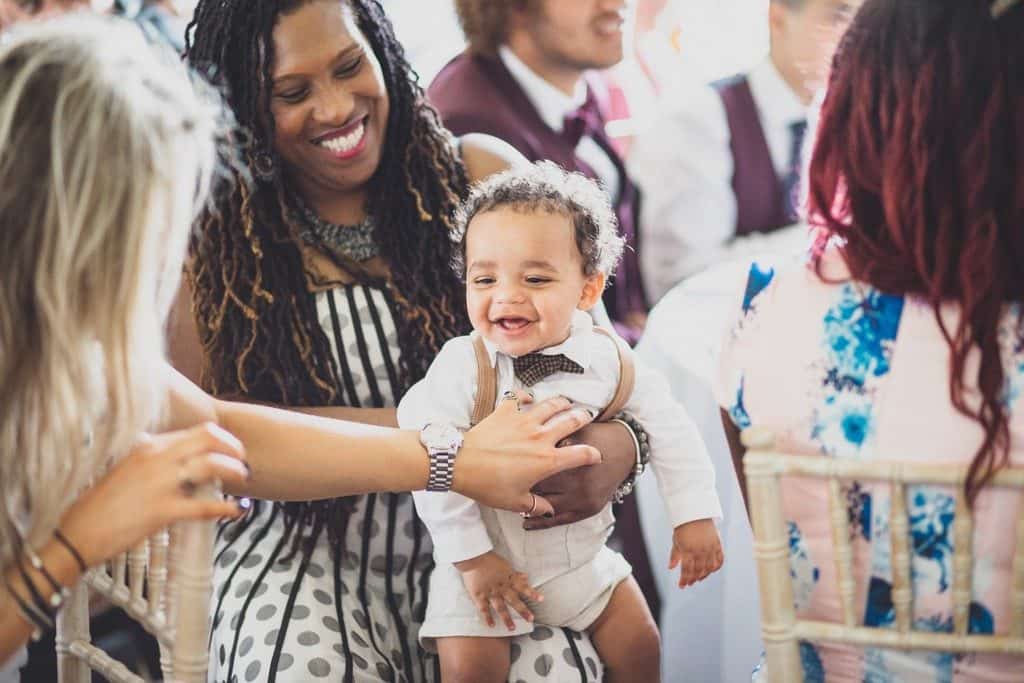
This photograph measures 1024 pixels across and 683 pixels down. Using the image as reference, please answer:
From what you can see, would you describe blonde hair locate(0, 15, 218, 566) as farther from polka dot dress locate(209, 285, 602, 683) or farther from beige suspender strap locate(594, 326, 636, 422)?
beige suspender strap locate(594, 326, 636, 422)

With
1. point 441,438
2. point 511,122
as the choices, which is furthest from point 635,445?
point 511,122

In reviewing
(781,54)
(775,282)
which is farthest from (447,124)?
(775,282)

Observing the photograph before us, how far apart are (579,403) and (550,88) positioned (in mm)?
1699

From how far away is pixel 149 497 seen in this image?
3.71 ft

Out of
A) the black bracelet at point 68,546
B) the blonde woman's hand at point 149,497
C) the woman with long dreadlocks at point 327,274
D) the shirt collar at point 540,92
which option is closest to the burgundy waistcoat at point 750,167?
the shirt collar at point 540,92

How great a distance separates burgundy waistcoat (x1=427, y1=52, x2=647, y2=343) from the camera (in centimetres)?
294

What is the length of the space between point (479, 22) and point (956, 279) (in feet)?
7.26

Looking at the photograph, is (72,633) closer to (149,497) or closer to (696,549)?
(149,497)

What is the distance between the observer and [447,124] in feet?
9.62

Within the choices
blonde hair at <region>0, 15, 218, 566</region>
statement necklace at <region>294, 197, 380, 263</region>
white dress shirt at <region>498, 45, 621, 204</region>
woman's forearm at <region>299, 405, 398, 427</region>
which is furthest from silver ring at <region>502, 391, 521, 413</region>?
white dress shirt at <region>498, 45, 621, 204</region>

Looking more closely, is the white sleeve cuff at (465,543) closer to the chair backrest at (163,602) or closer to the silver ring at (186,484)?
the chair backrest at (163,602)

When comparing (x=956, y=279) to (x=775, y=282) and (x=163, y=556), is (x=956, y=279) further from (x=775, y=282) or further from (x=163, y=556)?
(x=163, y=556)

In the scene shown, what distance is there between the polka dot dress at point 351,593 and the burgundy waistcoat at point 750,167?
1.64 m

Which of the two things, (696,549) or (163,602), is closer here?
(163,602)
